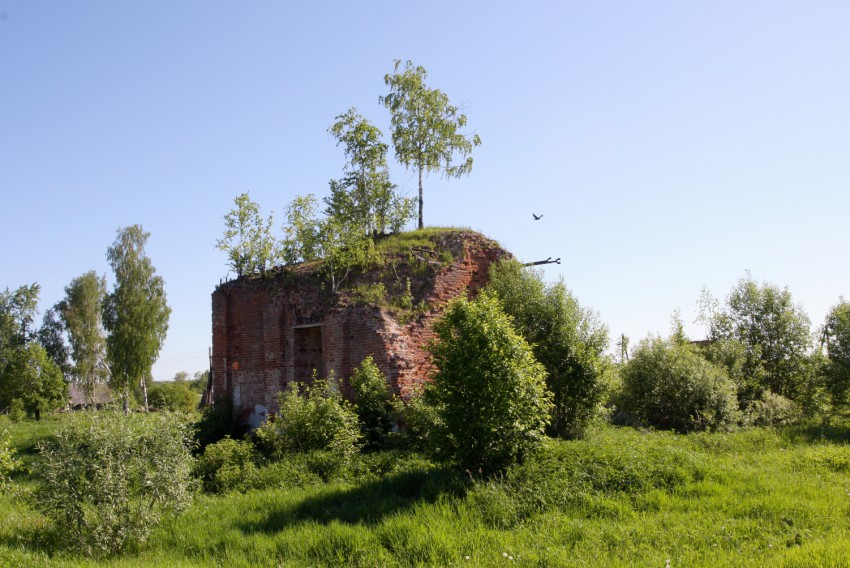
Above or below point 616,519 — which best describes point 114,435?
above

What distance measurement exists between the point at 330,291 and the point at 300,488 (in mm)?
5728

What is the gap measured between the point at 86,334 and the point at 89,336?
0.23m

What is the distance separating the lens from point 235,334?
1597 centimetres

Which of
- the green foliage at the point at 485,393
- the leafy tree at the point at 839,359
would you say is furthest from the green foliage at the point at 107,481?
the leafy tree at the point at 839,359

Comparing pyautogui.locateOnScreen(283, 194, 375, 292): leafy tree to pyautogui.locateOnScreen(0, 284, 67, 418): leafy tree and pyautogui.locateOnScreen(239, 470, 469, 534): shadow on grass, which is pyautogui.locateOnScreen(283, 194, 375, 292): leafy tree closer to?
pyautogui.locateOnScreen(239, 470, 469, 534): shadow on grass

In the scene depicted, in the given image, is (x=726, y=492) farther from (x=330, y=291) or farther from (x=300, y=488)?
(x=330, y=291)

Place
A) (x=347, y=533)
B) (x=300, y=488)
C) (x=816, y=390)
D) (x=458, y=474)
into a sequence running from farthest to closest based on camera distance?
(x=816, y=390)
(x=300, y=488)
(x=458, y=474)
(x=347, y=533)

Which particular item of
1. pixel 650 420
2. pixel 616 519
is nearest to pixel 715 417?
pixel 650 420

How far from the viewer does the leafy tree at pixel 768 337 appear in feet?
55.3

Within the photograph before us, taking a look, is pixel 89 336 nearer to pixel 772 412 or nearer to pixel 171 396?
pixel 171 396

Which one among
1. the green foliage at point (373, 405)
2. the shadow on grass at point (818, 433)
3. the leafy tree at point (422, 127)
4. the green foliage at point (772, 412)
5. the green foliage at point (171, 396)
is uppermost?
the leafy tree at point (422, 127)

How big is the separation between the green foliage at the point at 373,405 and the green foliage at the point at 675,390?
22.7ft

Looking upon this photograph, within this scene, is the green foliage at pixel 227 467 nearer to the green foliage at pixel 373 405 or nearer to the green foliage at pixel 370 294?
the green foliage at pixel 373 405

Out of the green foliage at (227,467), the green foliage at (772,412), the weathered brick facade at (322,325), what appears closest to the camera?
the green foliage at (227,467)
